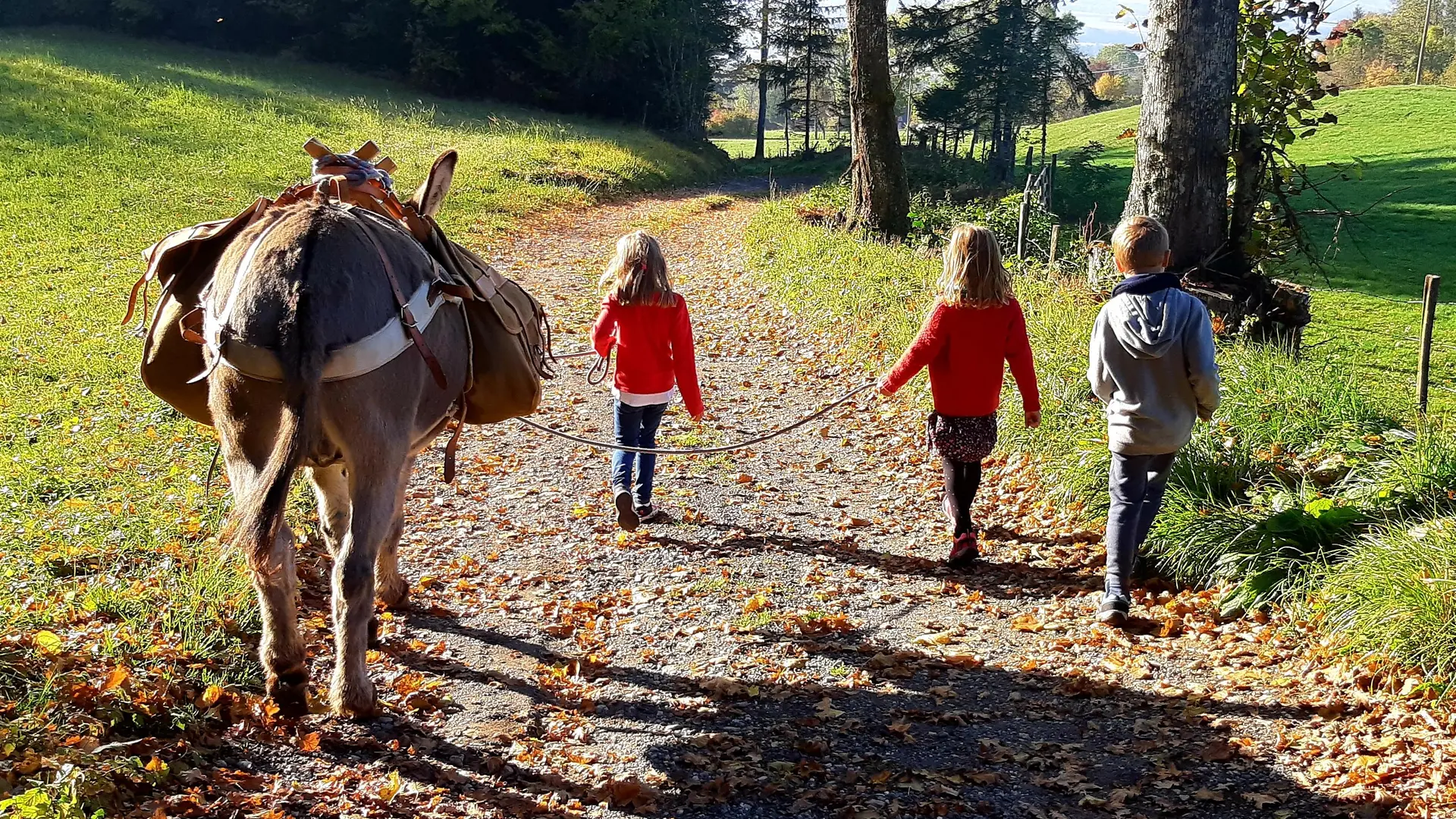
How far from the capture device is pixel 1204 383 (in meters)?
4.83

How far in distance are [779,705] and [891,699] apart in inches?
19.8

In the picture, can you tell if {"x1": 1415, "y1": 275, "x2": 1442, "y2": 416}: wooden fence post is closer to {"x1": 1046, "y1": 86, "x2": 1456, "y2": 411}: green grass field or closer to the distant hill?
{"x1": 1046, "y1": 86, "x2": 1456, "y2": 411}: green grass field

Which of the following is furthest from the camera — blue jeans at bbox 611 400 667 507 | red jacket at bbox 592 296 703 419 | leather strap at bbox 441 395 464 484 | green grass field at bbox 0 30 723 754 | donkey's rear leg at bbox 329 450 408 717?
blue jeans at bbox 611 400 667 507

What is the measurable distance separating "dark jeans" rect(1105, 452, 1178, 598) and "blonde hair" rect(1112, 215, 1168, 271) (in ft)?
3.16

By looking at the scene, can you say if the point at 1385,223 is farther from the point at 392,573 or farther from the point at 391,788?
the point at 391,788

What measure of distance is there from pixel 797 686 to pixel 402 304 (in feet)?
7.92

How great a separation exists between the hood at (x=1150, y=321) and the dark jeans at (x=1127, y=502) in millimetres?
540

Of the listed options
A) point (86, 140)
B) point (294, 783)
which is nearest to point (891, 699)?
point (294, 783)

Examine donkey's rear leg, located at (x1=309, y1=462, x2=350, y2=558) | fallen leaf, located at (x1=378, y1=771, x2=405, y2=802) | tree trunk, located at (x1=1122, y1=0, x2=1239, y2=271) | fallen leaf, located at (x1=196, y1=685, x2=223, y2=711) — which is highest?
tree trunk, located at (x1=1122, y1=0, x2=1239, y2=271)

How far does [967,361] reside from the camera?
19.4 feet

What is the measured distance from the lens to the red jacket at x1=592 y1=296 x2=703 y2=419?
6441 mm

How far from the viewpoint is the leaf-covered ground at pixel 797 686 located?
3.64m

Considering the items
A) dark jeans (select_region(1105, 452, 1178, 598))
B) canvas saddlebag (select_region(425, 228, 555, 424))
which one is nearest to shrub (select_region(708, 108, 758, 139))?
dark jeans (select_region(1105, 452, 1178, 598))

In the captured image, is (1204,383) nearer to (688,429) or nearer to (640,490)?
(640,490)
